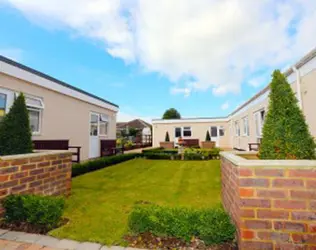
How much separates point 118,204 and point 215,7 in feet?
20.6

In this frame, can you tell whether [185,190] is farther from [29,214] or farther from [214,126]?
[214,126]

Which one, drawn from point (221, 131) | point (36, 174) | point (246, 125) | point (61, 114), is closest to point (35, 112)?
point (61, 114)

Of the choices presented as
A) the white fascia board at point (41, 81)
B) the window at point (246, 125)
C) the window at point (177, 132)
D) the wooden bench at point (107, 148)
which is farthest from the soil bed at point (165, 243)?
the window at point (177, 132)

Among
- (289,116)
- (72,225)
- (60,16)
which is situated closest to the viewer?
(289,116)

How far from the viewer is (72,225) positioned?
2.72 meters

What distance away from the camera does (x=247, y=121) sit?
14070 millimetres

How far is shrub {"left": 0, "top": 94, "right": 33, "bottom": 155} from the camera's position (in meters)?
3.63

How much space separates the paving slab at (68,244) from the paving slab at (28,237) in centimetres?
32

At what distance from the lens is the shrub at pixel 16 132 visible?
11.9 feet

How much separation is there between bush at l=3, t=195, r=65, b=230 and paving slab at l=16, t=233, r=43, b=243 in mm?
197

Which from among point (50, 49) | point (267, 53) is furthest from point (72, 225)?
point (267, 53)

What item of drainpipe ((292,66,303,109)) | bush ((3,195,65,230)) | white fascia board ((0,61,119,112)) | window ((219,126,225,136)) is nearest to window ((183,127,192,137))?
window ((219,126,225,136))

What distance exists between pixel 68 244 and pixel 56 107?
22.9ft

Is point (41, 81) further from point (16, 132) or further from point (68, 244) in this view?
point (68, 244)
